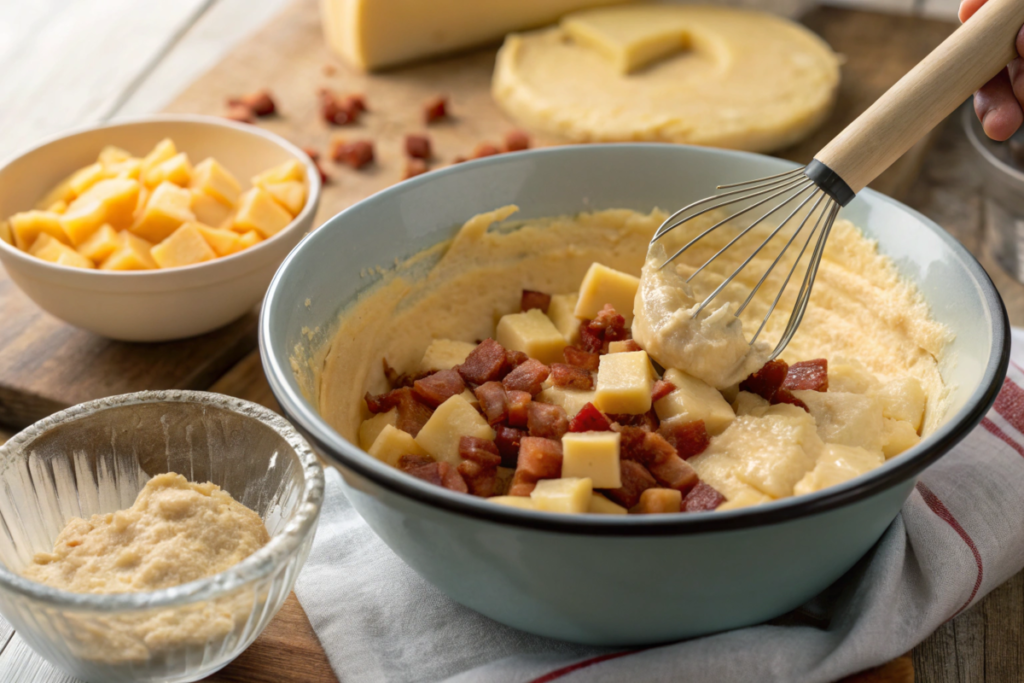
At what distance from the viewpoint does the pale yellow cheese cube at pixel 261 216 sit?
2064 mm

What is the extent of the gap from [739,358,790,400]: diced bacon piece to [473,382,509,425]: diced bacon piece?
0.42 metres

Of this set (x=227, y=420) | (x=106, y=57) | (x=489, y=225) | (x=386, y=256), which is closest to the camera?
(x=227, y=420)

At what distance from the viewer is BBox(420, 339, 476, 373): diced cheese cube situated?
1.71 metres

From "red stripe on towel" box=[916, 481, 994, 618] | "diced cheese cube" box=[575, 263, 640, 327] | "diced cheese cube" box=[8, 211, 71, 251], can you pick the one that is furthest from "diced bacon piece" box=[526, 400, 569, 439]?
"diced cheese cube" box=[8, 211, 71, 251]

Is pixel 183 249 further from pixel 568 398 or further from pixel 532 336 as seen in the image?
pixel 568 398

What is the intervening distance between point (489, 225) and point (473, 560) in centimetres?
81

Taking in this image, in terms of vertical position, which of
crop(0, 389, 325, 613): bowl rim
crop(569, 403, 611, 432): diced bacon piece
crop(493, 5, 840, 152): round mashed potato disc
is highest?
crop(0, 389, 325, 613): bowl rim

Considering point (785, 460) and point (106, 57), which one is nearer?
point (785, 460)

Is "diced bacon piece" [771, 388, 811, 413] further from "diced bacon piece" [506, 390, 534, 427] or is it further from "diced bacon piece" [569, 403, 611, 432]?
"diced bacon piece" [506, 390, 534, 427]

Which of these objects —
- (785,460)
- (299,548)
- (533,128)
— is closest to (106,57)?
(533,128)

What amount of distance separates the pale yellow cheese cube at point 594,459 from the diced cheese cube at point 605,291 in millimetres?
474

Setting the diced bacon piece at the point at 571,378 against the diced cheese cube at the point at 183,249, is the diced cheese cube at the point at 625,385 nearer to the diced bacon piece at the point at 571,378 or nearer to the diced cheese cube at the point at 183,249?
the diced bacon piece at the point at 571,378

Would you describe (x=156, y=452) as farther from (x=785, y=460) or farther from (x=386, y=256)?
(x=785, y=460)

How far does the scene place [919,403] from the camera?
1499 millimetres
